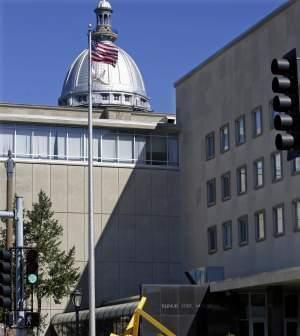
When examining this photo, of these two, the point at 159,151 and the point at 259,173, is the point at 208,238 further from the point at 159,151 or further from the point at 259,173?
the point at 159,151

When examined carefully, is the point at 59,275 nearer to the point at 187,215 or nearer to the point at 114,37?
the point at 187,215

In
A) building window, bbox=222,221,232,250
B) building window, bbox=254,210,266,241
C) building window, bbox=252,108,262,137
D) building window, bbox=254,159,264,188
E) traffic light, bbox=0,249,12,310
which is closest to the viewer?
traffic light, bbox=0,249,12,310

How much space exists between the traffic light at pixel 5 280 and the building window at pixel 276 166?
31572mm

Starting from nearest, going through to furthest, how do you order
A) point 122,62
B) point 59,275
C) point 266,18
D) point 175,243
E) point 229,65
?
→ point 59,275 < point 266,18 < point 229,65 < point 175,243 < point 122,62

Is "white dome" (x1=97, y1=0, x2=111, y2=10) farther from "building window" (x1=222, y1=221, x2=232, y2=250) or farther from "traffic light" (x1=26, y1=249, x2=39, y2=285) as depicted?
"traffic light" (x1=26, y1=249, x2=39, y2=285)

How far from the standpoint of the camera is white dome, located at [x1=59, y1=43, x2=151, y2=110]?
154m

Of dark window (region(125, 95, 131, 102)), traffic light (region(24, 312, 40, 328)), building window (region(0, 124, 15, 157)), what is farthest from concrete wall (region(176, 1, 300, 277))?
dark window (region(125, 95, 131, 102))

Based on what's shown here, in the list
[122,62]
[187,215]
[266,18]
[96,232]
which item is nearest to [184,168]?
[187,215]

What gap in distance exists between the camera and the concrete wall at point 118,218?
6538 cm

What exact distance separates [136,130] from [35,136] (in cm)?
749

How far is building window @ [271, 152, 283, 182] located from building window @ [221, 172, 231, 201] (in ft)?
20.1

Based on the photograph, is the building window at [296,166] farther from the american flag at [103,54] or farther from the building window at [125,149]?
the building window at [125,149]

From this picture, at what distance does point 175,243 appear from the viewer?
221ft

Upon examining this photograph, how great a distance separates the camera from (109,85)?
155 m
